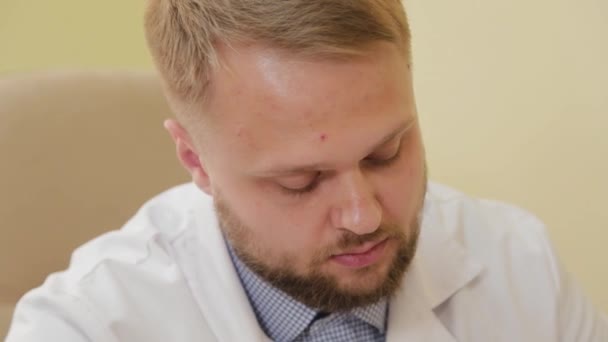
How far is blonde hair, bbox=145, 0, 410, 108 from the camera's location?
78 centimetres

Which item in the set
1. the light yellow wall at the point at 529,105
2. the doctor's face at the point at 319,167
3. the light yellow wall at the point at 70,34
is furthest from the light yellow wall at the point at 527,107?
the light yellow wall at the point at 70,34

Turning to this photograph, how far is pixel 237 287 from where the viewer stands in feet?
3.12

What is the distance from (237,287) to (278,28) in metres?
0.32

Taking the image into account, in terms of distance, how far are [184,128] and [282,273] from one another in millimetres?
198

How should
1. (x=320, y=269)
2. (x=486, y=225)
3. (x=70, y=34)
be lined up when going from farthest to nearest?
(x=70, y=34)
(x=486, y=225)
(x=320, y=269)

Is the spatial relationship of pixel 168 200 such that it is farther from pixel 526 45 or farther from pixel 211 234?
pixel 526 45

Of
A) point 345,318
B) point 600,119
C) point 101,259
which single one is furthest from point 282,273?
point 600,119

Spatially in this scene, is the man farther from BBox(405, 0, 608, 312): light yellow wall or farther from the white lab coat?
BBox(405, 0, 608, 312): light yellow wall

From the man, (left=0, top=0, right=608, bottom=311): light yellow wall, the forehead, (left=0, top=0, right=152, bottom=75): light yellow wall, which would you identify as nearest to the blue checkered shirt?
the man

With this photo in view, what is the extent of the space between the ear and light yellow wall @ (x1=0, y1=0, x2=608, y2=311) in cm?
59

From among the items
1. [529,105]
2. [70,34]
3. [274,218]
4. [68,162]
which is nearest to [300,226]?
[274,218]

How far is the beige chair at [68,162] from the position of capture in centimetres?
111

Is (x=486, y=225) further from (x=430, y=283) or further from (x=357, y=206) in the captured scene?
(x=357, y=206)

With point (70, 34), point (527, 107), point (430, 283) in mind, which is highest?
point (70, 34)
